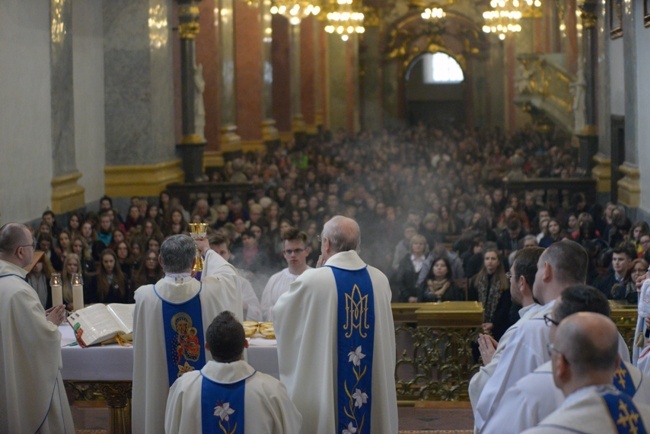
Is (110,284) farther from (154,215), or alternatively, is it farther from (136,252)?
(154,215)

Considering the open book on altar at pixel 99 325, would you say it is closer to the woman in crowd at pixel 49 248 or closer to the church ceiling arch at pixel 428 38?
the woman in crowd at pixel 49 248

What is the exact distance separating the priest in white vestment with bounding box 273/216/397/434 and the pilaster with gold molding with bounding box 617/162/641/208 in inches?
465

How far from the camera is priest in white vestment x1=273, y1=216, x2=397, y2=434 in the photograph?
6.56 m

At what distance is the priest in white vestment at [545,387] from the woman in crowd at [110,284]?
656cm

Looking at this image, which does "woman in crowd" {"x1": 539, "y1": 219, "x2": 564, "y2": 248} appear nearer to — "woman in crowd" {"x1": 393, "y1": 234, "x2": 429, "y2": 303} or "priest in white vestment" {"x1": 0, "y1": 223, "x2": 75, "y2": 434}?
"woman in crowd" {"x1": 393, "y1": 234, "x2": 429, "y2": 303}

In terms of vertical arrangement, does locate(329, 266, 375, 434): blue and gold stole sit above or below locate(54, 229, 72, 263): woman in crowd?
below

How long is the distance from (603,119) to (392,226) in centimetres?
749

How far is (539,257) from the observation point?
17.0 feet

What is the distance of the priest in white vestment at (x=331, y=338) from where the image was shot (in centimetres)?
656

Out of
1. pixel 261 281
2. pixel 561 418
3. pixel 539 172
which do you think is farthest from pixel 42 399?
pixel 539 172

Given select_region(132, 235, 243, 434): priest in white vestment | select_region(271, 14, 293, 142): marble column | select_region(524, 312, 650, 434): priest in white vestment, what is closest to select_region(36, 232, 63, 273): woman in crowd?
→ select_region(132, 235, 243, 434): priest in white vestment

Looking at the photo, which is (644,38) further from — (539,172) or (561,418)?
(561,418)

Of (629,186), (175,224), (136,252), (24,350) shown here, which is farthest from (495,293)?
(629,186)

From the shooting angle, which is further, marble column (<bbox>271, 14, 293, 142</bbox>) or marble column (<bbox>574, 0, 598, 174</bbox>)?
marble column (<bbox>271, 14, 293, 142</bbox>)
